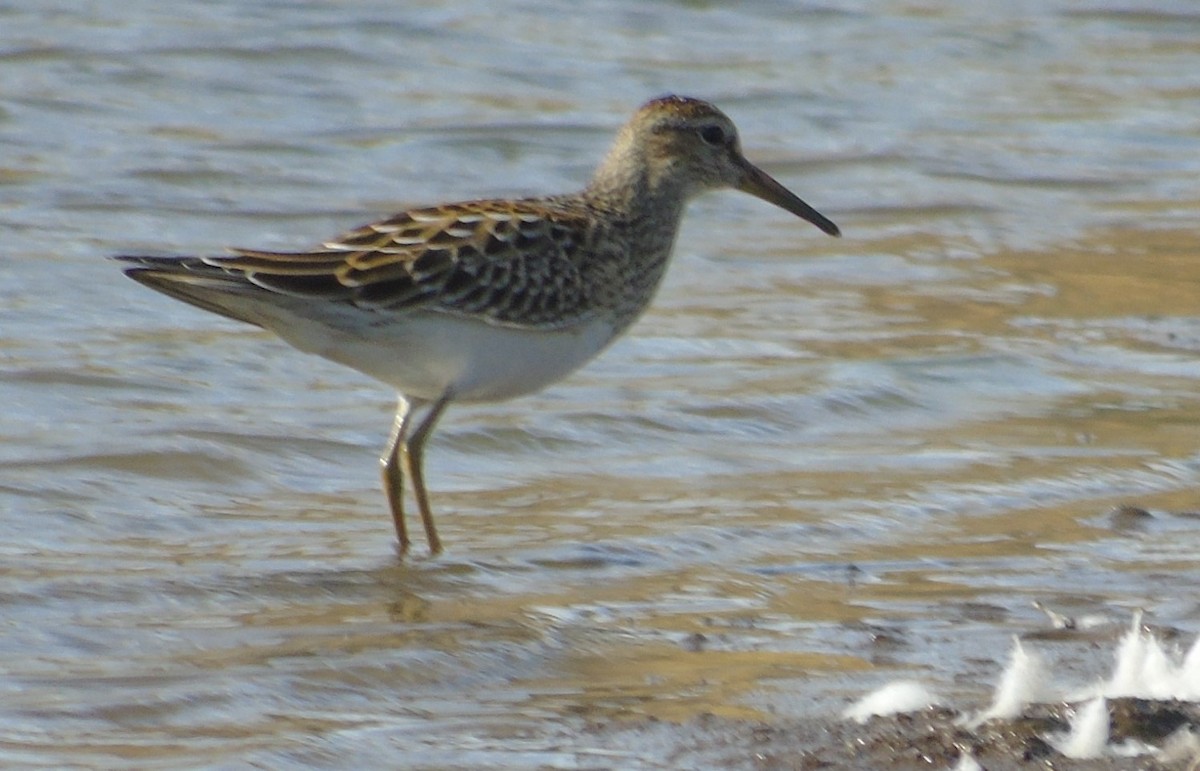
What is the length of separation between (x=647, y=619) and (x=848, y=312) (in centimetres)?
399

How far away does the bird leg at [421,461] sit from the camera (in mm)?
6844

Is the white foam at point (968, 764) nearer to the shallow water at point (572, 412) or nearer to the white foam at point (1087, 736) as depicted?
the white foam at point (1087, 736)

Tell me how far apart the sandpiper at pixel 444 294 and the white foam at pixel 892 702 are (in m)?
2.12

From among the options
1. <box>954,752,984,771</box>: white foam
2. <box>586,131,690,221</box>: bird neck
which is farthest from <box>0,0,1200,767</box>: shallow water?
<box>586,131,690,221</box>: bird neck

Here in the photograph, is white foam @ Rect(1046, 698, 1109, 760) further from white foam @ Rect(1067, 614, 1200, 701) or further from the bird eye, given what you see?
the bird eye

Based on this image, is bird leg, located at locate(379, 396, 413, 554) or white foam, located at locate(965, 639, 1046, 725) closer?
white foam, located at locate(965, 639, 1046, 725)

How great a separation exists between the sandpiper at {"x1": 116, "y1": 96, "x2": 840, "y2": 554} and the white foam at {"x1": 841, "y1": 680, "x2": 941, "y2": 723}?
2.12 m

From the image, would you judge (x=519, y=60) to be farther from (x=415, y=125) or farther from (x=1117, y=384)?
(x=1117, y=384)

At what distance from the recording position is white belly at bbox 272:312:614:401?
672 centimetres

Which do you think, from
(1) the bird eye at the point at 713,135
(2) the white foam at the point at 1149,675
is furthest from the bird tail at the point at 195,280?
(2) the white foam at the point at 1149,675

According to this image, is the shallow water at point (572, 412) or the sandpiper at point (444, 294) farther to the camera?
the sandpiper at point (444, 294)

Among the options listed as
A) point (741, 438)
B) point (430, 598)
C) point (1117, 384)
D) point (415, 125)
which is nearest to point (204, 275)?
point (430, 598)

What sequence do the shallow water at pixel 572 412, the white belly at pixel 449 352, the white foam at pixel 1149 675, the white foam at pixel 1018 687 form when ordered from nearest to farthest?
the white foam at pixel 1018 687 < the white foam at pixel 1149 675 < the shallow water at pixel 572 412 < the white belly at pixel 449 352

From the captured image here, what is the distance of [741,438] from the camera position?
806 cm
